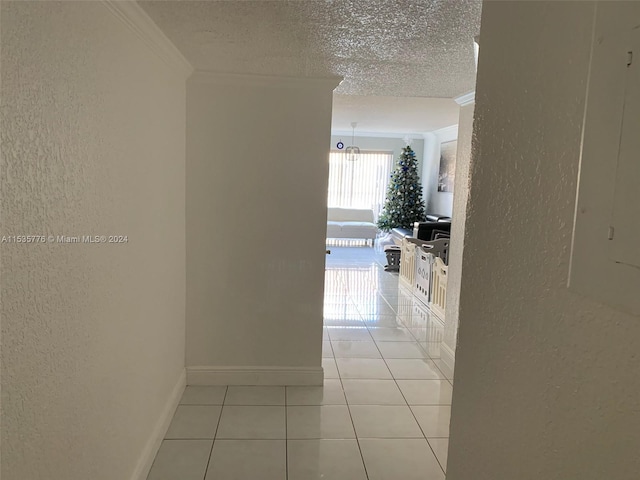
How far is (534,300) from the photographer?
75 centimetres

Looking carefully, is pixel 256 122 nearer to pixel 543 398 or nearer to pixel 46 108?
pixel 46 108

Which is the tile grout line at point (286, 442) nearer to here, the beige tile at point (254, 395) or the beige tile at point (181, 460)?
the beige tile at point (254, 395)

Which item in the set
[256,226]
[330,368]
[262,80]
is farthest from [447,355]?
[262,80]

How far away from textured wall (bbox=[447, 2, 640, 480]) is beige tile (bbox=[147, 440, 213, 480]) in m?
1.67

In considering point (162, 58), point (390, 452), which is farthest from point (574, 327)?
point (162, 58)

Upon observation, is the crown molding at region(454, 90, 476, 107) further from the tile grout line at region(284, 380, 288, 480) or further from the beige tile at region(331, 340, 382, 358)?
the tile grout line at region(284, 380, 288, 480)

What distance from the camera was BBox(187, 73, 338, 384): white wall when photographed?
9.78 ft

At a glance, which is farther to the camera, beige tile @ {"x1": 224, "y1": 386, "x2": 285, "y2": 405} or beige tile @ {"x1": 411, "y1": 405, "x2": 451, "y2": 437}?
beige tile @ {"x1": 224, "y1": 386, "x2": 285, "y2": 405}

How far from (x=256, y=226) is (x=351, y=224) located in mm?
6524

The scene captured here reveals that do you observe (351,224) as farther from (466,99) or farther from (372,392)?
(372,392)

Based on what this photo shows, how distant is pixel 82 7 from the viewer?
1409 millimetres

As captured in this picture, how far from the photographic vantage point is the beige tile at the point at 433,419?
2.70m

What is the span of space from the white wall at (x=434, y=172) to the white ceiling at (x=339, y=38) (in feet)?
18.1

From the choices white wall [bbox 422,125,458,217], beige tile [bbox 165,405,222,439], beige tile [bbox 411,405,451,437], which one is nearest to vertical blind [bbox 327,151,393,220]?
white wall [bbox 422,125,458,217]
